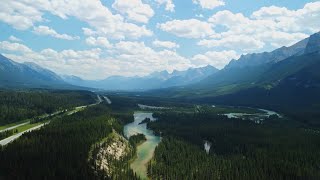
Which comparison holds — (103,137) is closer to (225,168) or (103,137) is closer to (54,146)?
(54,146)

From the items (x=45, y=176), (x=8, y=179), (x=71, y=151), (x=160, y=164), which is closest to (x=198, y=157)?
Result: (x=160, y=164)

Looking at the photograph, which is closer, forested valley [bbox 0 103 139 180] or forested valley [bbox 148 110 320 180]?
forested valley [bbox 0 103 139 180]

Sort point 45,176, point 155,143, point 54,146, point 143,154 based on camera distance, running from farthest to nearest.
A: 1. point 155,143
2. point 143,154
3. point 54,146
4. point 45,176

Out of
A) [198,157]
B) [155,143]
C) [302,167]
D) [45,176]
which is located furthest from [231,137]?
[45,176]

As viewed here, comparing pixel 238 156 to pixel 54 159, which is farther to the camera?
pixel 238 156

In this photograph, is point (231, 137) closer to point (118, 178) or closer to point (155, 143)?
point (155, 143)

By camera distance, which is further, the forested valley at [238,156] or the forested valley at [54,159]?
the forested valley at [238,156]

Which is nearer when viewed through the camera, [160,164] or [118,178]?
[118,178]

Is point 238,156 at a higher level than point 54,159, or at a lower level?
lower

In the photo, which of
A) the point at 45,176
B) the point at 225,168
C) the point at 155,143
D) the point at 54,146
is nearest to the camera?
the point at 45,176
